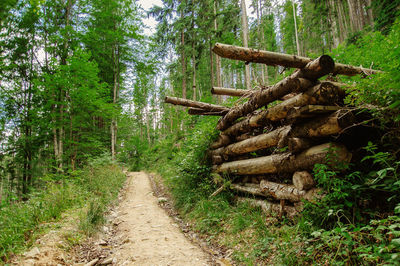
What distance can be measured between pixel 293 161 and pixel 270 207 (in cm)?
107

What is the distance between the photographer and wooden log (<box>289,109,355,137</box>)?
2.89m

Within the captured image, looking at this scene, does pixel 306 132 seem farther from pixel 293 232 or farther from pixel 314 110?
pixel 293 232

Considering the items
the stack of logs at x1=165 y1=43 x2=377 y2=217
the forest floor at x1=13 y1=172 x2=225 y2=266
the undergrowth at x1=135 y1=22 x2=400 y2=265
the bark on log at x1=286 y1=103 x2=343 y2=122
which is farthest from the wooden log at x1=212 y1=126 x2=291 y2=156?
the forest floor at x1=13 y1=172 x2=225 y2=266

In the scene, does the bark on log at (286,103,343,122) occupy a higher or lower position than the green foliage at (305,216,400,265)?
higher

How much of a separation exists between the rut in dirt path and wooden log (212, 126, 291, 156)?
8.40ft

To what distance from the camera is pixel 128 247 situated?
3.91 m

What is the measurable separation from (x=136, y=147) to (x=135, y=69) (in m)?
7.71

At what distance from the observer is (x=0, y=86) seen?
1355 centimetres

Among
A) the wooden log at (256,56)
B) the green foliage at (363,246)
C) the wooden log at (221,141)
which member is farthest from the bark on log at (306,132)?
the wooden log at (221,141)

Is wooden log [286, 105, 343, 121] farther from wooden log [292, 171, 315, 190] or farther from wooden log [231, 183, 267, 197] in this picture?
wooden log [231, 183, 267, 197]

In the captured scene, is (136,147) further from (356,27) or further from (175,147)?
(356,27)

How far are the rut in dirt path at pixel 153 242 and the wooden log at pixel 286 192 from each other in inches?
66.3

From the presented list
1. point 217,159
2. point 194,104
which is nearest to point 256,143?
point 217,159

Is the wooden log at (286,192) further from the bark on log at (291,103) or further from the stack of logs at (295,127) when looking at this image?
the bark on log at (291,103)
